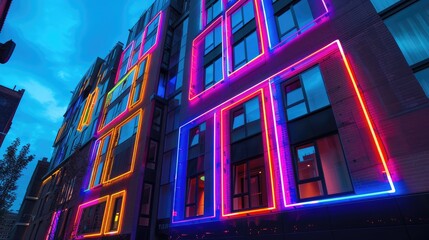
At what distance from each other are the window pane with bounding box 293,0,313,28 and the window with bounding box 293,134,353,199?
263 inches

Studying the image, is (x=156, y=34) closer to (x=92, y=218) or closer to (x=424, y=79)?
(x=92, y=218)

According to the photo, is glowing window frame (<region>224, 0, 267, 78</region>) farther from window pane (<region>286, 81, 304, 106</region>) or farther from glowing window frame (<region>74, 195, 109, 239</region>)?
glowing window frame (<region>74, 195, 109, 239</region>)

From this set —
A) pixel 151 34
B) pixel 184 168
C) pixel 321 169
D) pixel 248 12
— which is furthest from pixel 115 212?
pixel 151 34

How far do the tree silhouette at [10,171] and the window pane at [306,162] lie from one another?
780 inches

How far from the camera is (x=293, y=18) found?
1474cm

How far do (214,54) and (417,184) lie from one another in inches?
594

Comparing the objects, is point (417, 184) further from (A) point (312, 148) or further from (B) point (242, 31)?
(B) point (242, 31)

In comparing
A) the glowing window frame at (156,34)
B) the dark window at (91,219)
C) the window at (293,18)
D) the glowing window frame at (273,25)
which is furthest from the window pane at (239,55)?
the dark window at (91,219)

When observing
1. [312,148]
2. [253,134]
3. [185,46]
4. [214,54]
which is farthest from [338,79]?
[185,46]

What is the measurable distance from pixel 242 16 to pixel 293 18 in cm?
521

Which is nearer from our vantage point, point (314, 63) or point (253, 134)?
point (314, 63)

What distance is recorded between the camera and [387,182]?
8.24 metres

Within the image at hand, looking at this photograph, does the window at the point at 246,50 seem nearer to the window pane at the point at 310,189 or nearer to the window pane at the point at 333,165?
the window pane at the point at 333,165

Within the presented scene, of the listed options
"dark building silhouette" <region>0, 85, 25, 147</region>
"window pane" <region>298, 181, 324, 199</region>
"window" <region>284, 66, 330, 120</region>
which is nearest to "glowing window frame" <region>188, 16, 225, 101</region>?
"window" <region>284, 66, 330, 120</region>
